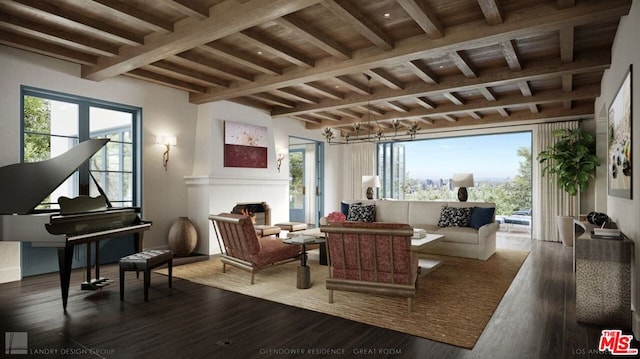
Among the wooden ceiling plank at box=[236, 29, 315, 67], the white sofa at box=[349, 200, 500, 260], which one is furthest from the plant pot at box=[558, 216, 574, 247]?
the wooden ceiling plank at box=[236, 29, 315, 67]

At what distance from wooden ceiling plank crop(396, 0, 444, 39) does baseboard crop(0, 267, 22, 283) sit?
5.22m

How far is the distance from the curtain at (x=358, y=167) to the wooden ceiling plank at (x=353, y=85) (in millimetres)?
3923

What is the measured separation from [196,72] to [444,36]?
357 centimetres

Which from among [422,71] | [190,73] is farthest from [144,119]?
[422,71]

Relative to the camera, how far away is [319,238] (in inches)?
176

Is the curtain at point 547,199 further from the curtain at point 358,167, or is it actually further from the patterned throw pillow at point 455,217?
the curtain at point 358,167

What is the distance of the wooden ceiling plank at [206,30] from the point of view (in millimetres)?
3047

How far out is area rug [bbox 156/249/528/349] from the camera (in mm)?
2949

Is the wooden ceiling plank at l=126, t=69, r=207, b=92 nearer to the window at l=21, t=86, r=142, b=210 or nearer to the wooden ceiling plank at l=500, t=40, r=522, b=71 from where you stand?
the window at l=21, t=86, r=142, b=210

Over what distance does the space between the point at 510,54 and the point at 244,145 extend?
458 centimetres

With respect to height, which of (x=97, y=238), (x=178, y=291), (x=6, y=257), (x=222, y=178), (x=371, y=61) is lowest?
(x=178, y=291)

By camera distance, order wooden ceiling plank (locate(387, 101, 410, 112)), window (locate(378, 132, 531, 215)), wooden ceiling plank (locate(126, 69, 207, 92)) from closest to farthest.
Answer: wooden ceiling plank (locate(126, 69, 207, 92)), wooden ceiling plank (locate(387, 101, 410, 112)), window (locate(378, 132, 531, 215))

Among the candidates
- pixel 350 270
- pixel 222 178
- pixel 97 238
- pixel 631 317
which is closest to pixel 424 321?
pixel 350 270

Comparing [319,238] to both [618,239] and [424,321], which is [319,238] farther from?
[618,239]
